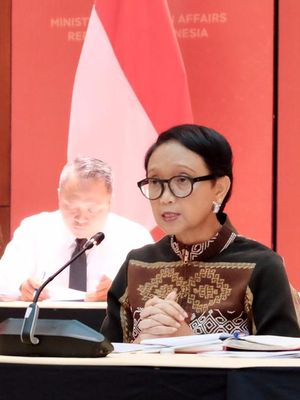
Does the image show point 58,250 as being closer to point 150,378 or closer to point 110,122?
point 110,122

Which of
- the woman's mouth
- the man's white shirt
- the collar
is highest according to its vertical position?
the woman's mouth

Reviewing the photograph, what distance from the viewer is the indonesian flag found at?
4.54 metres

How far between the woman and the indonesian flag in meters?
2.12

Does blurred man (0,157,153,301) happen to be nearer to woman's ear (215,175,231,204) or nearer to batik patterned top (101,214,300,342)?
batik patterned top (101,214,300,342)

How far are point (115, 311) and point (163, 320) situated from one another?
0.33 m

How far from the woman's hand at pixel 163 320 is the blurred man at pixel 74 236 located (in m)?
1.79

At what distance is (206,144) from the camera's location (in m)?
2.36

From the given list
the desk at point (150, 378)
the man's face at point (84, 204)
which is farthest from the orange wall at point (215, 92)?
the desk at point (150, 378)

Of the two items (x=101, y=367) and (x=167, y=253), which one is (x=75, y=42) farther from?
(x=101, y=367)

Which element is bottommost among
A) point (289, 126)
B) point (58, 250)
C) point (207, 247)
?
point (58, 250)

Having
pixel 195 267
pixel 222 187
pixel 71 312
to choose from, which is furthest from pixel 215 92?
pixel 195 267

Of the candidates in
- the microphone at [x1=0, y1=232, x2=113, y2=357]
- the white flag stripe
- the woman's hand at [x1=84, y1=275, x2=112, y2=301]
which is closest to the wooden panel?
the white flag stripe

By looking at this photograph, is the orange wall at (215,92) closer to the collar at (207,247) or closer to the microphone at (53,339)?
the collar at (207,247)

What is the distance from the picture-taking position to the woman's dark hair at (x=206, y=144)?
7.72 ft
